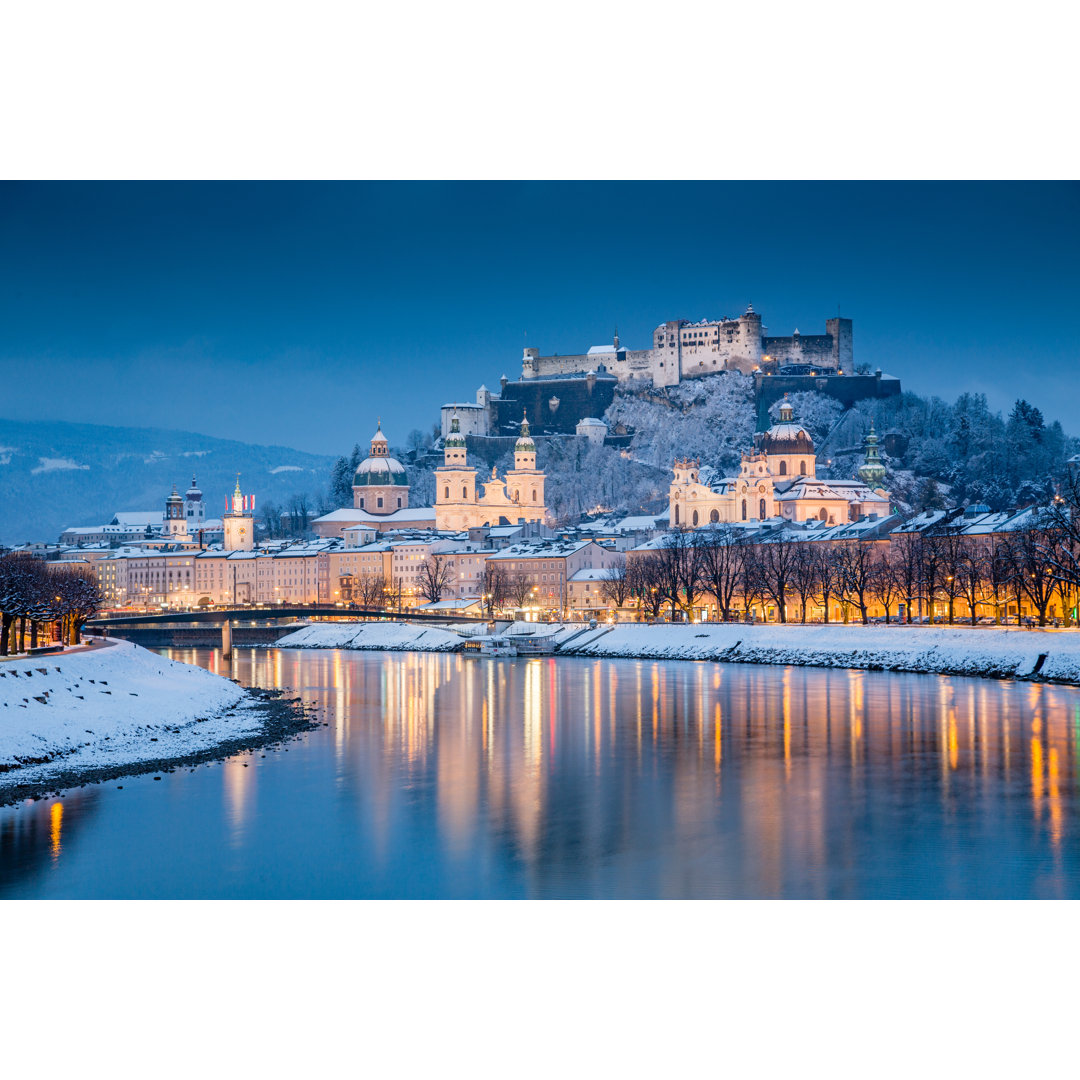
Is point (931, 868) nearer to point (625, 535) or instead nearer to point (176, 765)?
point (176, 765)

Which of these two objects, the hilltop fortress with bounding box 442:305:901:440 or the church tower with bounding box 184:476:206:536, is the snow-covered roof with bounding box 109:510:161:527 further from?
the hilltop fortress with bounding box 442:305:901:440

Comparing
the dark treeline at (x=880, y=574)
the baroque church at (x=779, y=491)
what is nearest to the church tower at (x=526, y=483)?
the baroque church at (x=779, y=491)

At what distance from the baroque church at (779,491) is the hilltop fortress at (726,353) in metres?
11.7

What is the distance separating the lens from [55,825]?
11930 millimetres

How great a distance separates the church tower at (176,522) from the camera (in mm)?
87500

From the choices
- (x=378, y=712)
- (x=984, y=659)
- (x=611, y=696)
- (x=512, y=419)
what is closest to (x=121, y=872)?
(x=378, y=712)

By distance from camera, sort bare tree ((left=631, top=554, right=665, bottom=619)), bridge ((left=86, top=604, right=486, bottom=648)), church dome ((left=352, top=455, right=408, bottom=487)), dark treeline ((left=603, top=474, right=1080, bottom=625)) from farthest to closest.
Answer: church dome ((left=352, top=455, right=408, bottom=487)) < bridge ((left=86, top=604, right=486, bottom=648)) < bare tree ((left=631, top=554, right=665, bottom=619)) < dark treeline ((left=603, top=474, right=1080, bottom=625))

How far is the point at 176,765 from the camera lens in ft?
50.4

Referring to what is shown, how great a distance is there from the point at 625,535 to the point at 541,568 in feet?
27.4

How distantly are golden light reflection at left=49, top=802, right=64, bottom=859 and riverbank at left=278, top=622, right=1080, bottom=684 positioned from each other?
15832 millimetres

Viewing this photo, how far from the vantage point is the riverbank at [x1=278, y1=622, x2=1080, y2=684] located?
2444 centimetres

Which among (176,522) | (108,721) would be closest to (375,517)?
(176,522)

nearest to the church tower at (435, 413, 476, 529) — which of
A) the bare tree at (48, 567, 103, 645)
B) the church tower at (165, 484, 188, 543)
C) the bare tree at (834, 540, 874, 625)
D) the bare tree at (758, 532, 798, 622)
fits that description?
the church tower at (165, 484, 188, 543)

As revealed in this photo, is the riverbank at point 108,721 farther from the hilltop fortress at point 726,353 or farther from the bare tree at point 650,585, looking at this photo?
the hilltop fortress at point 726,353
